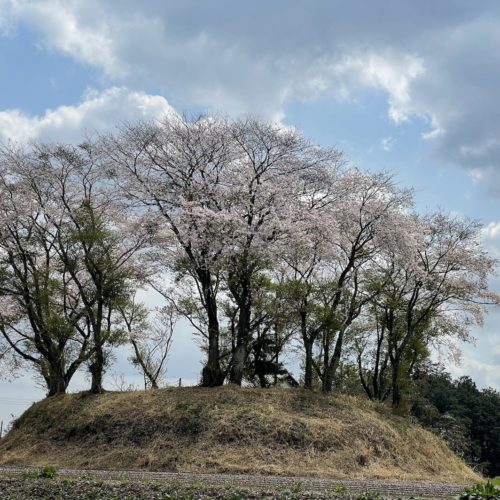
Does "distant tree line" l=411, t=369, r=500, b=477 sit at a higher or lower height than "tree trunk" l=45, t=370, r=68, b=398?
higher

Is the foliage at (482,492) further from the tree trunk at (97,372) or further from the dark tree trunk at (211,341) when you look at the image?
the tree trunk at (97,372)

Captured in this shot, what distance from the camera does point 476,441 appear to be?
58.6 meters

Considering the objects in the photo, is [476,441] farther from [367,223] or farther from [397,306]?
[367,223]

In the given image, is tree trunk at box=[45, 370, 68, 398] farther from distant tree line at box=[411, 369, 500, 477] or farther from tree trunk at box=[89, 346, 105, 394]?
distant tree line at box=[411, 369, 500, 477]

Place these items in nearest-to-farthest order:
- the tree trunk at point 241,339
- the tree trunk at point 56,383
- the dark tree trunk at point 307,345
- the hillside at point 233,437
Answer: the hillside at point 233,437 < the tree trunk at point 241,339 < the dark tree trunk at point 307,345 < the tree trunk at point 56,383

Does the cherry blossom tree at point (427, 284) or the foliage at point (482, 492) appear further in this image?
the cherry blossom tree at point (427, 284)

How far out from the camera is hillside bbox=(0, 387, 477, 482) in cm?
1772

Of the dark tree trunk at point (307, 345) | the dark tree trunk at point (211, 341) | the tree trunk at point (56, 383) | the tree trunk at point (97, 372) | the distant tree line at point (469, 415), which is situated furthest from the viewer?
the distant tree line at point (469, 415)

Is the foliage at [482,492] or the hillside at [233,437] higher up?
the hillside at [233,437]

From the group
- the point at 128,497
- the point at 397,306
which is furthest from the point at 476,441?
the point at 128,497

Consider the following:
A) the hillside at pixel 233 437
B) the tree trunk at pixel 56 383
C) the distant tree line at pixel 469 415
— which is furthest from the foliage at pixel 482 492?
the distant tree line at pixel 469 415

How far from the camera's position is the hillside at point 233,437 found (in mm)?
17719

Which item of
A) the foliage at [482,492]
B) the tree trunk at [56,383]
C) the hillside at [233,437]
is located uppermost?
the tree trunk at [56,383]

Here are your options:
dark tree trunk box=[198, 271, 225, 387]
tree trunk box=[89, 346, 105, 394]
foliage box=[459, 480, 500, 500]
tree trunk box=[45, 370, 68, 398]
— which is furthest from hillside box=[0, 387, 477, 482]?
foliage box=[459, 480, 500, 500]
